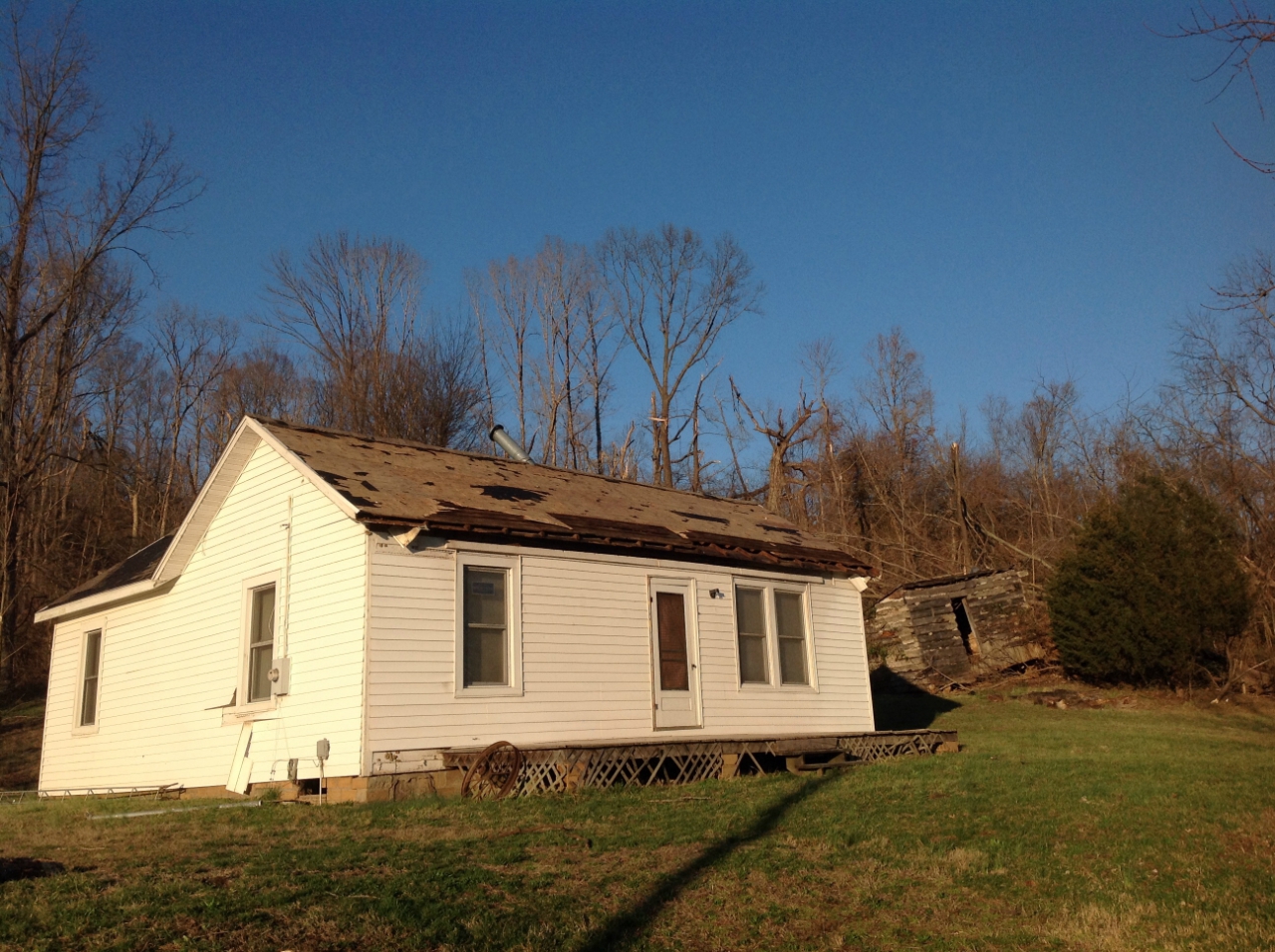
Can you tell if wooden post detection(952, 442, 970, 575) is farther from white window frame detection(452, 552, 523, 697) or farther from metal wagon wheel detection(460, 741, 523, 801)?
metal wagon wheel detection(460, 741, 523, 801)

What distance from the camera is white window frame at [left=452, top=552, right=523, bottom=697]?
12.8 metres

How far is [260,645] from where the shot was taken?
13930 mm

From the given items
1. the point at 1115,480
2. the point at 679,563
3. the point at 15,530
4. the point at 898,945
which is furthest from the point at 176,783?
the point at 1115,480

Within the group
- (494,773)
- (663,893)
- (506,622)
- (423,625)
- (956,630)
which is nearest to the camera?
(663,893)

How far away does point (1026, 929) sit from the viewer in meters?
6.89

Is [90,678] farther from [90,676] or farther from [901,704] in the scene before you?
[901,704]

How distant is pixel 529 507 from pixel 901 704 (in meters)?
14.5

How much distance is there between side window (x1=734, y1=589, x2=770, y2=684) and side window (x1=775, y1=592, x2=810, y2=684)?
304 millimetres

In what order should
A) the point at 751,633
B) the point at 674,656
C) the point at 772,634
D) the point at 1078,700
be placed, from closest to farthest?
the point at 674,656 < the point at 751,633 < the point at 772,634 < the point at 1078,700

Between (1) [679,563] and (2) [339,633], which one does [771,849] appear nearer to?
(2) [339,633]

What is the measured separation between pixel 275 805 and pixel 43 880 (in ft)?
15.4

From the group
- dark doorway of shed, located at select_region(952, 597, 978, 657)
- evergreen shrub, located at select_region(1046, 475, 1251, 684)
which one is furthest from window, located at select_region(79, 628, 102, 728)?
evergreen shrub, located at select_region(1046, 475, 1251, 684)

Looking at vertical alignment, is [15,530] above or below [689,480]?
below

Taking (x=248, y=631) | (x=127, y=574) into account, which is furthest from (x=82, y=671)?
(x=248, y=631)
